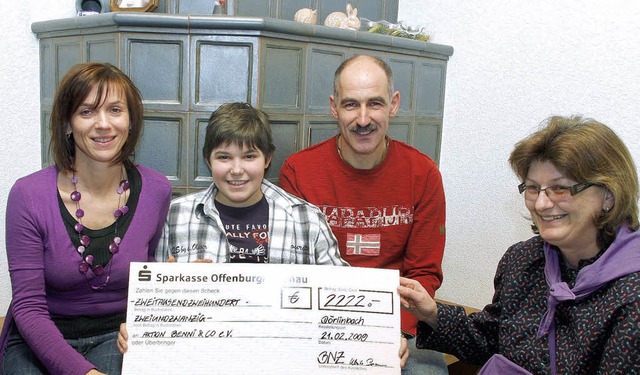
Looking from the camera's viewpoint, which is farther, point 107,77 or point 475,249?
point 475,249

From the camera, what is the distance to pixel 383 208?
1.95m

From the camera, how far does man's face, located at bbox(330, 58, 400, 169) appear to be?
1.90 metres

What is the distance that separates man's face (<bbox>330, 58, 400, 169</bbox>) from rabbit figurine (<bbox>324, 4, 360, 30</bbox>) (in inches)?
24.3

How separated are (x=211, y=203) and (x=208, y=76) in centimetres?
59

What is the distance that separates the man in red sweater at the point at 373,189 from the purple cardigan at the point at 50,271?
0.58m

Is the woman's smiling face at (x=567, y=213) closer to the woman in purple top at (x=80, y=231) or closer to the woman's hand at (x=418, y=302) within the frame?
the woman's hand at (x=418, y=302)

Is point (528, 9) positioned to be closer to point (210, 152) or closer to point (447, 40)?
point (447, 40)

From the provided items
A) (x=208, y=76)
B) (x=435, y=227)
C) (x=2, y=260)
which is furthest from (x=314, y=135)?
(x=2, y=260)

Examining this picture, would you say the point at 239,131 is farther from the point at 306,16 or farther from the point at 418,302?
the point at 306,16

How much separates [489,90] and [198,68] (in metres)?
1.37

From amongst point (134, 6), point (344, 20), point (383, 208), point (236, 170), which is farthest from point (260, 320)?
point (344, 20)

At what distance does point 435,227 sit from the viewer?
6.46 feet

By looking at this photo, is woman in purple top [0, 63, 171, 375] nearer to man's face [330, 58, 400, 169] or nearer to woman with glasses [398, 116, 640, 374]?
man's face [330, 58, 400, 169]

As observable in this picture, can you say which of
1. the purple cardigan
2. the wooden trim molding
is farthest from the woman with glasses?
the wooden trim molding
